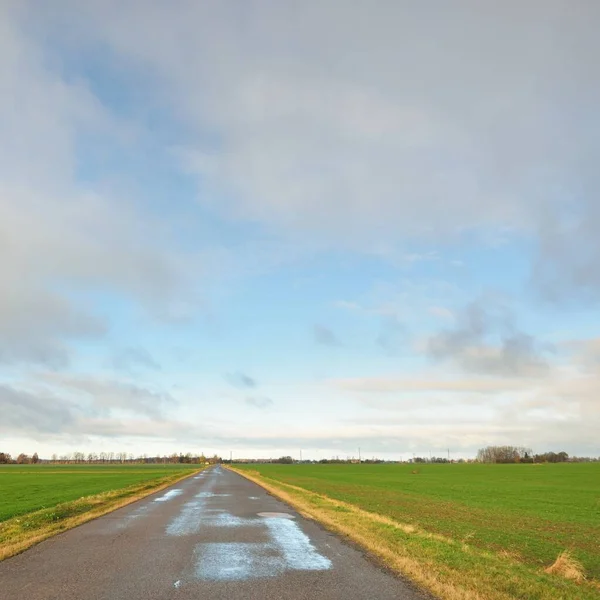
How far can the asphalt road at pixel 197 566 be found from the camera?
32.5ft

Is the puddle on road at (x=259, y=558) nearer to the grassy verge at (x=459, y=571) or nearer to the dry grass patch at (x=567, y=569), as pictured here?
the grassy verge at (x=459, y=571)

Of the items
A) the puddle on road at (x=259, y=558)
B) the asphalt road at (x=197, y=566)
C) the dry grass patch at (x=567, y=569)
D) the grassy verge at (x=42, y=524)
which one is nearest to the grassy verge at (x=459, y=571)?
the dry grass patch at (x=567, y=569)

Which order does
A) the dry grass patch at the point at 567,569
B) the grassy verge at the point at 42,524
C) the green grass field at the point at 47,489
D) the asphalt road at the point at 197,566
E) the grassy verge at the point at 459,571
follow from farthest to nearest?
the green grass field at the point at 47,489
the grassy verge at the point at 42,524
the dry grass patch at the point at 567,569
the grassy verge at the point at 459,571
the asphalt road at the point at 197,566

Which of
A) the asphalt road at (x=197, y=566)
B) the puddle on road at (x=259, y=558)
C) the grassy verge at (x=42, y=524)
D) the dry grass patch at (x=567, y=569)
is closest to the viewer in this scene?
the asphalt road at (x=197, y=566)

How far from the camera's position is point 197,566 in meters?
12.3

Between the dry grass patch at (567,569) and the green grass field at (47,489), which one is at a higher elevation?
the green grass field at (47,489)

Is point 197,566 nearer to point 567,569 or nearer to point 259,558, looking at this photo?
point 259,558

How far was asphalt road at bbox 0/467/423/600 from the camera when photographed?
991 centimetres

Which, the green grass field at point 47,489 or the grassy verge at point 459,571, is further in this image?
the green grass field at point 47,489

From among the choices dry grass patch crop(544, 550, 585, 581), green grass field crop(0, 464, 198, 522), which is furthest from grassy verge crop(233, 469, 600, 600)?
green grass field crop(0, 464, 198, 522)

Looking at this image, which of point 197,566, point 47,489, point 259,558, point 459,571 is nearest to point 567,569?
point 459,571

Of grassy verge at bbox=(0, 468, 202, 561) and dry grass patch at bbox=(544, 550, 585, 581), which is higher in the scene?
grassy verge at bbox=(0, 468, 202, 561)

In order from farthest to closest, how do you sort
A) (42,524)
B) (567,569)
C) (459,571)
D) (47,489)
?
(47,489) < (42,524) < (567,569) < (459,571)

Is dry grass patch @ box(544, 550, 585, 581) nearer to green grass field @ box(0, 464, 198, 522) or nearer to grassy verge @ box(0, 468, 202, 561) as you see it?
grassy verge @ box(0, 468, 202, 561)
